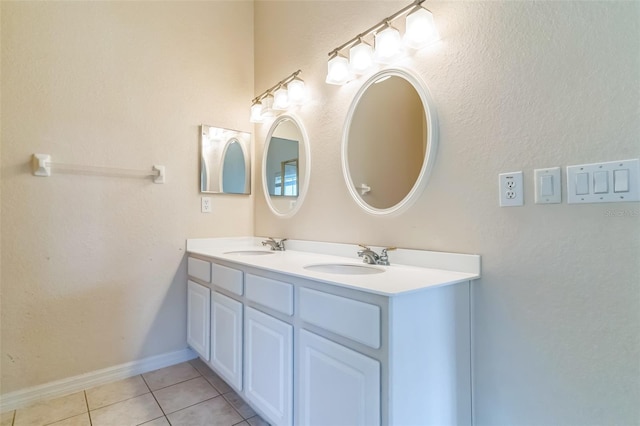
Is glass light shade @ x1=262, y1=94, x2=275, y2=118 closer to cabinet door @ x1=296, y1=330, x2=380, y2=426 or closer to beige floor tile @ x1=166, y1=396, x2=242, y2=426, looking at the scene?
cabinet door @ x1=296, y1=330, x2=380, y2=426

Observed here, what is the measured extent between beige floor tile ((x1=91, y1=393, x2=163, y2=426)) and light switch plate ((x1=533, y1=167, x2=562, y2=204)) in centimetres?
187

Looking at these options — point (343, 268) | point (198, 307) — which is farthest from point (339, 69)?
point (198, 307)

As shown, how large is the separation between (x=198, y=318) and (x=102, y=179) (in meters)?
1.00

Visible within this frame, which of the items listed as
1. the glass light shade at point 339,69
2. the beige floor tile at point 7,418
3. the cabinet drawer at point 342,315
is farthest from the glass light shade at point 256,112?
the beige floor tile at point 7,418

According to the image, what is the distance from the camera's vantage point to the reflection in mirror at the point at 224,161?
7.22ft

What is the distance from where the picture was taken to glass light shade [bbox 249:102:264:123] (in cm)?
224

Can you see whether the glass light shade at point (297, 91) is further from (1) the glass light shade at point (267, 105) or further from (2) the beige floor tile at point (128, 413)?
(2) the beige floor tile at point (128, 413)

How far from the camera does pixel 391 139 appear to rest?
145 cm

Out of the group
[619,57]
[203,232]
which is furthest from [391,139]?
Result: [203,232]

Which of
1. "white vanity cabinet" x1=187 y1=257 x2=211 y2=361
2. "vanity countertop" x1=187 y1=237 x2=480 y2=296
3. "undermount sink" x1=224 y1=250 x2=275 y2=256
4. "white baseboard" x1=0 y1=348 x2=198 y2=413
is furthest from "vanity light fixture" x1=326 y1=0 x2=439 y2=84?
"white baseboard" x1=0 y1=348 x2=198 y2=413

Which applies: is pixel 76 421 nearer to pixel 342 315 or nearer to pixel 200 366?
pixel 200 366

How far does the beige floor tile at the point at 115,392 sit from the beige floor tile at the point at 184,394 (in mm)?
127

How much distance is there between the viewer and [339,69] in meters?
1.58

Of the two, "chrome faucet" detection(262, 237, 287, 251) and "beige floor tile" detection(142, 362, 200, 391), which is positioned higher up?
"chrome faucet" detection(262, 237, 287, 251)
